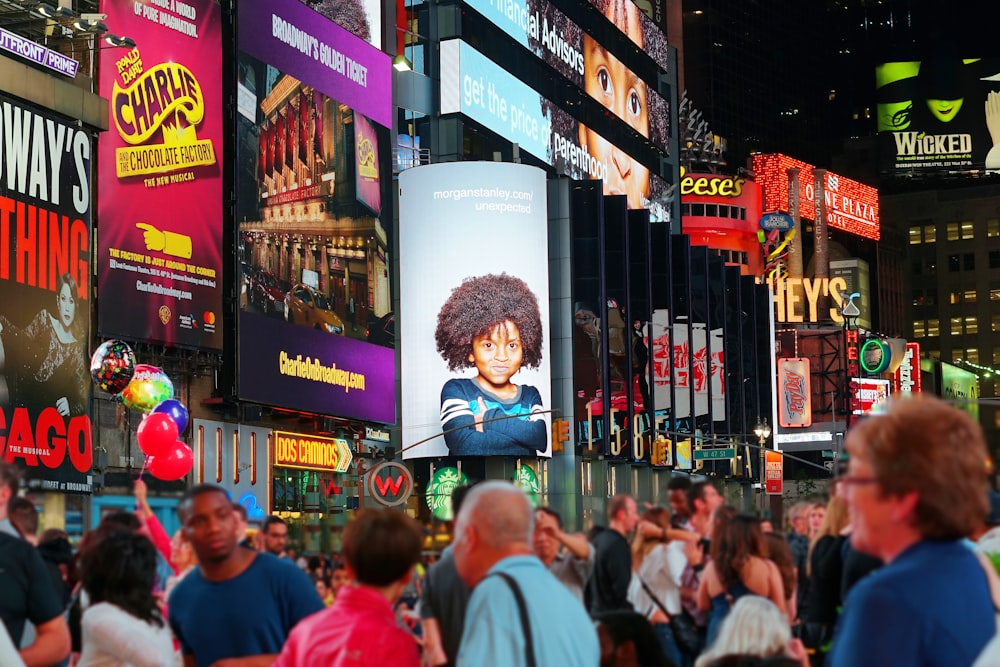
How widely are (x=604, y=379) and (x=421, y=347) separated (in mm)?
8815

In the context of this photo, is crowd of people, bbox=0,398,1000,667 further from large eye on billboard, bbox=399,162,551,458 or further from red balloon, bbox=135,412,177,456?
large eye on billboard, bbox=399,162,551,458

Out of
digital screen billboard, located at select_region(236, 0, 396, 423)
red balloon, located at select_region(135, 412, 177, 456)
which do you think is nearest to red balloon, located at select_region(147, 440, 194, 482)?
red balloon, located at select_region(135, 412, 177, 456)

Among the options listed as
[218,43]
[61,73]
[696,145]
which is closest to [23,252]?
[61,73]

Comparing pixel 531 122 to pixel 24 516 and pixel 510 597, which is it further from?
pixel 510 597

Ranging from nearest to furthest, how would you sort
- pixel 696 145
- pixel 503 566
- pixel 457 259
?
pixel 503 566, pixel 457 259, pixel 696 145

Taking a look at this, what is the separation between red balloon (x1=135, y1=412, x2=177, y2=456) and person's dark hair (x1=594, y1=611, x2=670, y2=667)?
18.7 m

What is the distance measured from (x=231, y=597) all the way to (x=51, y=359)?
26.6 m

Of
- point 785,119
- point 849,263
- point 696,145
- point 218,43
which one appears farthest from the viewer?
point 785,119

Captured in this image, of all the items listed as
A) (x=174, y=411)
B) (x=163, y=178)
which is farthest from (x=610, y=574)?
(x=163, y=178)

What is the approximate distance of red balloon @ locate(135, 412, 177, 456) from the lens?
25.4 m

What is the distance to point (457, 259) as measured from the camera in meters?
56.9

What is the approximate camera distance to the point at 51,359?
33.0 meters

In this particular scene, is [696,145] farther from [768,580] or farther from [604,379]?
[768,580]

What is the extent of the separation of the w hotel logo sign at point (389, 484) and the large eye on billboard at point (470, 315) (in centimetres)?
939
